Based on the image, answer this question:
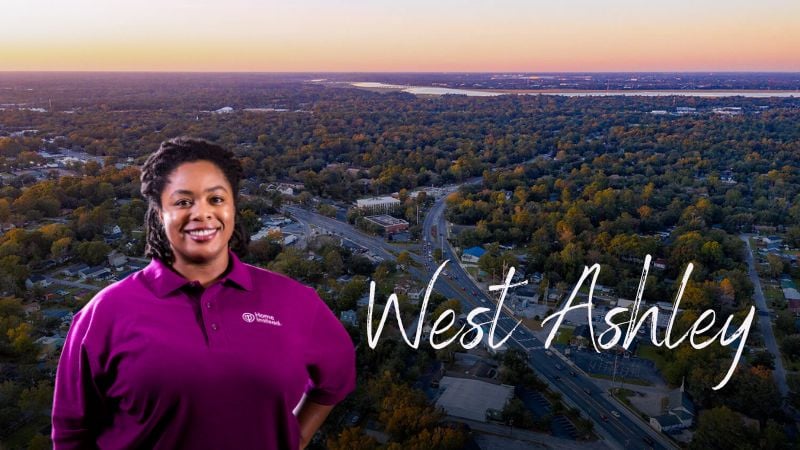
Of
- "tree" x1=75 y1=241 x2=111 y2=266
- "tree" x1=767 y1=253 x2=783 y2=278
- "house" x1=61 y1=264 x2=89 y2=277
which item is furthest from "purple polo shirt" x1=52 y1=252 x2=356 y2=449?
"tree" x1=767 y1=253 x2=783 y2=278

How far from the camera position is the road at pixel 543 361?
11070 mm

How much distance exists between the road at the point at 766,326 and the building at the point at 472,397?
19.4ft

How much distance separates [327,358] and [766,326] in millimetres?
17266

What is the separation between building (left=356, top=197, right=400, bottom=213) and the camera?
88.5 ft

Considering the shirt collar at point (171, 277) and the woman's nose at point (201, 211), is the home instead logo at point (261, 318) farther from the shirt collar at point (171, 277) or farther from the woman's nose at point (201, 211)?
the woman's nose at point (201, 211)

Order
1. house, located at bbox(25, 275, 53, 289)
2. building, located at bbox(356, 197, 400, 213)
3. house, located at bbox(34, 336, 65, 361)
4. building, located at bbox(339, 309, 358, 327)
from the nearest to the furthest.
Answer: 1. house, located at bbox(34, 336, 65, 361)
2. building, located at bbox(339, 309, 358, 327)
3. house, located at bbox(25, 275, 53, 289)
4. building, located at bbox(356, 197, 400, 213)

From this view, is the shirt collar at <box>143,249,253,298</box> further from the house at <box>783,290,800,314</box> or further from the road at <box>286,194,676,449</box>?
the house at <box>783,290,800,314</box>

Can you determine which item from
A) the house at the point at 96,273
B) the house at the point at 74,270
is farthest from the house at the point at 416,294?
the house at the point at 74,270

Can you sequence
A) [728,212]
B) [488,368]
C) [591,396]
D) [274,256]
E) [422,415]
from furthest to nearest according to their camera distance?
1. [728,212]
2. [274,256]
3. [488,368]
4. [591,396]
5. [422,415]

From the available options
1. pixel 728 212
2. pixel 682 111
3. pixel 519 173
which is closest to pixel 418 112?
pixel 682 111

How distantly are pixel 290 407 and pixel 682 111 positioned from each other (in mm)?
79679

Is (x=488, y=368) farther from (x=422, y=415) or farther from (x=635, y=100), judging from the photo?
(x=635, y=100)

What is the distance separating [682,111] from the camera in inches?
2827

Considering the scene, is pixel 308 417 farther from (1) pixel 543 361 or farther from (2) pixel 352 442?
(1) pixel 543 361
